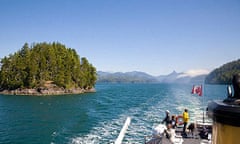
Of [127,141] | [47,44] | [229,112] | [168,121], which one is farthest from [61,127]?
[47,44]

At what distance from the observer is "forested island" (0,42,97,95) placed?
8756cm

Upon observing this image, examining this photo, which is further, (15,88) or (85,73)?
(85,73)

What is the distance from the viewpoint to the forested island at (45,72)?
8756 centimetres

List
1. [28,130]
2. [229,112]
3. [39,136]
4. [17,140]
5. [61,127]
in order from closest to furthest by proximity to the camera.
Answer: [229,112], [17,140], [39,136], [28,130], [61,127]

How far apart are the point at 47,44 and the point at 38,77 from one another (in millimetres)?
17616

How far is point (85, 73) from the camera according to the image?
326 feet

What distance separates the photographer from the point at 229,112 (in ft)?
3.08

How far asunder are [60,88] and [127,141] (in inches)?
2972

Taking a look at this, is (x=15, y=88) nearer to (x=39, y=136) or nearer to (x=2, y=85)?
(x=2, y=85)

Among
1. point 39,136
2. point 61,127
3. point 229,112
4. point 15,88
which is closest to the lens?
point 229,112

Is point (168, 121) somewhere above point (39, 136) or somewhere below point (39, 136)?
above

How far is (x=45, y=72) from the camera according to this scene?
92875mm

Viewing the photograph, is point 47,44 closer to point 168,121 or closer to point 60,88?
point 60,88

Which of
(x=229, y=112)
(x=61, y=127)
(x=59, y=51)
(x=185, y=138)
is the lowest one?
(x=61, y=127)
